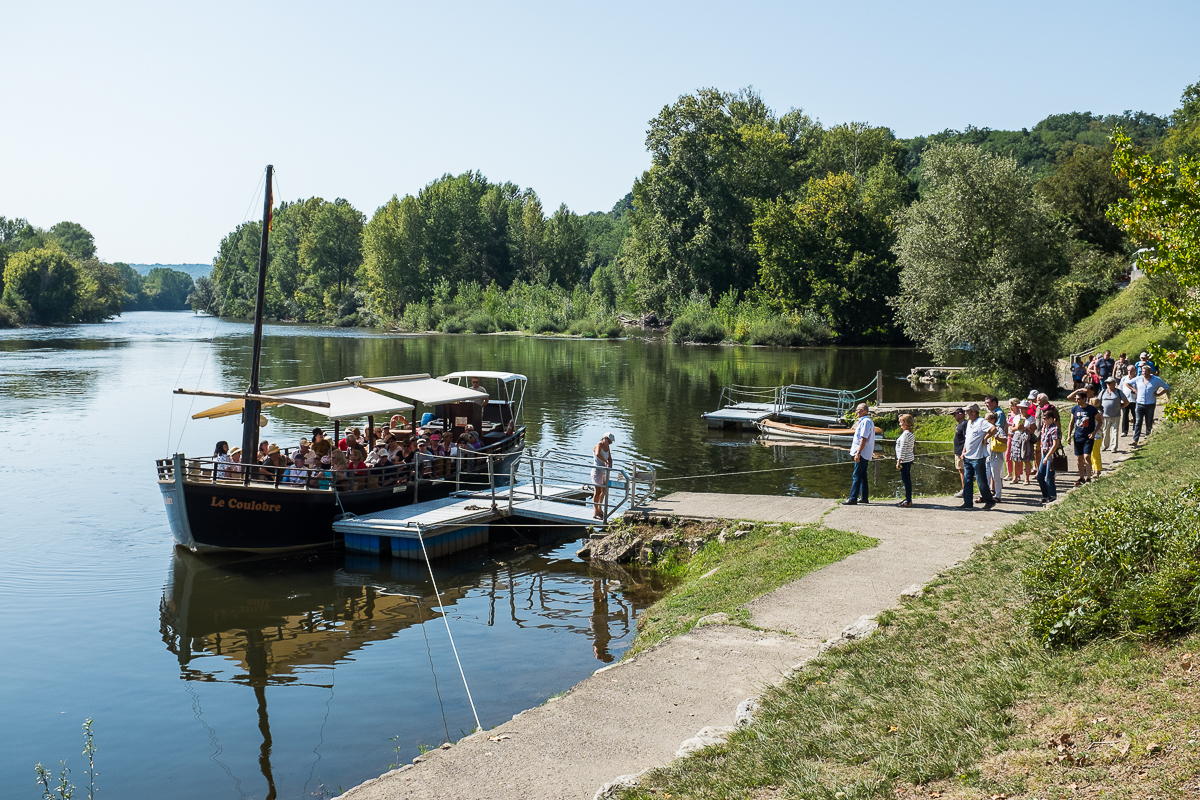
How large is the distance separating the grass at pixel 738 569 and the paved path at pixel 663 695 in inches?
18.3

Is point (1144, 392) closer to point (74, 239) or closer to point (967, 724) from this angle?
point (967, 724)

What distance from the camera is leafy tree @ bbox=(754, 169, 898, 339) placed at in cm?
8000

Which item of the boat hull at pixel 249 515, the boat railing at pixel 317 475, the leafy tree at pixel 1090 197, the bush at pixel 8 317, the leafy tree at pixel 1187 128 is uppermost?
the leafy tree at pixel 1187 128

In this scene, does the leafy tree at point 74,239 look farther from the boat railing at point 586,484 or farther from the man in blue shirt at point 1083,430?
the man in blue shirt at point 1083,430

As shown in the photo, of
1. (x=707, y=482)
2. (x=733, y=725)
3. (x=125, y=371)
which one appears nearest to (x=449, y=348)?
(x=125, y=371)

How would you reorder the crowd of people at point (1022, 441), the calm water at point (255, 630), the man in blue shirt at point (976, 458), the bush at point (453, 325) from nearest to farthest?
the calm water at point (255, 630)
the man in blue shirt at point (976, 458)
the crowd of people at point (1022, 441)
the bush at point (453, 325)

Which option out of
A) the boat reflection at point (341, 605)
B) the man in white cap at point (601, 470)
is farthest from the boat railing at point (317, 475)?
the man in white cap at point (601, 470)

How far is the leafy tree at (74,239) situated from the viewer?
151875 mm

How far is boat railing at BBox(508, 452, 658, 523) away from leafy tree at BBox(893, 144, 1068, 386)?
18725 mm

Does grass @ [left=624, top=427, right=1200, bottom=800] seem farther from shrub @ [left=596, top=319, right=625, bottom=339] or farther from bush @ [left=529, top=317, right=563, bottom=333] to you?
bush @ [left=529, top=317, right=563, bottom=333]

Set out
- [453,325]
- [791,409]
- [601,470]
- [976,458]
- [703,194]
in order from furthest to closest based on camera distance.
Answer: [453,325]
[703,194]
[791,409]
[601,470]
[976,458]

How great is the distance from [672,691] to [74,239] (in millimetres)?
178391

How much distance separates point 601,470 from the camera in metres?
18.7

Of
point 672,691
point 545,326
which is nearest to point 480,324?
point 545,326
